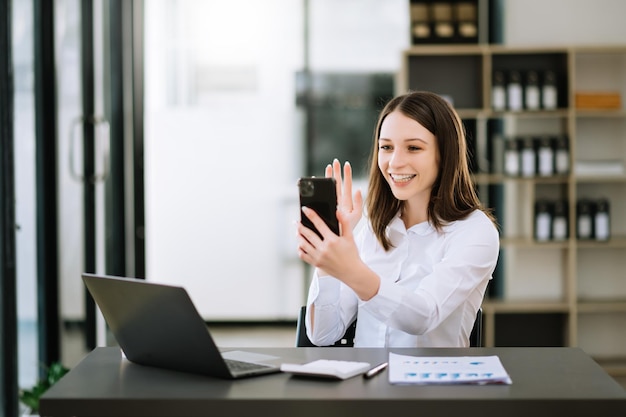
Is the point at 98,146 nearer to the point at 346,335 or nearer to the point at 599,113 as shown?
the point at 346,335

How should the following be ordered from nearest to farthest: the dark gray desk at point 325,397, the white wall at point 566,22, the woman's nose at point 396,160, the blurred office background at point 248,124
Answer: the dark gray desk at point 325,397, the woman's nose at point 396,160, the white wall at point 566,22, the blurred office background at point 248,124

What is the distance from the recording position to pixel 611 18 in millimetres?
4992

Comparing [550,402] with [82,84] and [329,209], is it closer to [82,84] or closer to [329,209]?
[329,209]

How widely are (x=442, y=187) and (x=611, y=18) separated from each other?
3.25 m

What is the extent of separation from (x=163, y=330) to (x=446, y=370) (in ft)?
1.61

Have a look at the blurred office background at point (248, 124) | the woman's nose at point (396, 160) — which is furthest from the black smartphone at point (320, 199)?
the blurred office background at point (248, 124)

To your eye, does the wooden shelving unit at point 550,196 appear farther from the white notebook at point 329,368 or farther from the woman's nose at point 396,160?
the white notebook at point 329,368

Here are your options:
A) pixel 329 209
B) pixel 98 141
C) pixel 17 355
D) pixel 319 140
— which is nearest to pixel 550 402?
pixel 329 209

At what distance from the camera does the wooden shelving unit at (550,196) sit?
486 centimetres

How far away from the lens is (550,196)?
5.02m

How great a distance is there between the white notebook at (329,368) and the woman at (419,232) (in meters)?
0.42

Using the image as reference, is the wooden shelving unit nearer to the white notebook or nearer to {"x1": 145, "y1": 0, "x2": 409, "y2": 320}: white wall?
{"x1": 145, "y1": 0, "x2": 409, "y2": 320}: white wall

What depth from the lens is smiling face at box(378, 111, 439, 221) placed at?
2.14m

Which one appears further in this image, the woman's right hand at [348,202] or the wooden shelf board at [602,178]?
the wooden shelf board at [602,178]
